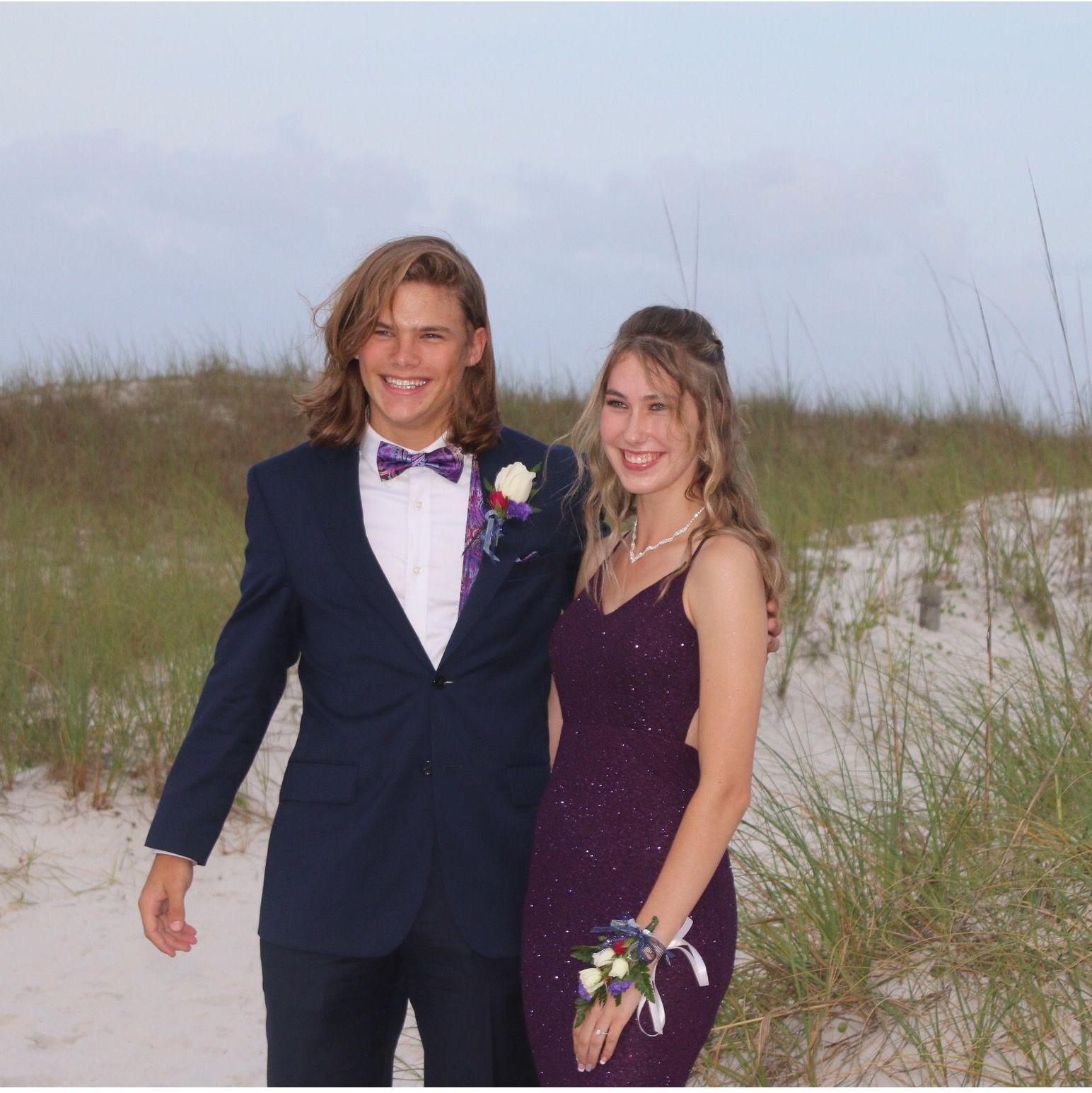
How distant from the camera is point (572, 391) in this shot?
15.6 metres

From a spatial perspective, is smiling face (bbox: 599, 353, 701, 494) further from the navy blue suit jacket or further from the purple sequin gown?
the navy blue suit jacket

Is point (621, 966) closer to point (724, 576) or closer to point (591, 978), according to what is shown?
point (591, 978)

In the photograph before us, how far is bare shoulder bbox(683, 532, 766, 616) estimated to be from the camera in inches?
Answer: 89.4

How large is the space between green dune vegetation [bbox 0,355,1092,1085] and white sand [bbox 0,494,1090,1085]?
0.40ft

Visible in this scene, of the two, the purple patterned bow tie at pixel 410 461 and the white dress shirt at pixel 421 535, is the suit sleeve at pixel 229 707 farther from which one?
the purple patterned bow tie at pixel 410 461

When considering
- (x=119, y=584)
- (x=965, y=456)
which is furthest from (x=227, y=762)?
(x=965, y=456)

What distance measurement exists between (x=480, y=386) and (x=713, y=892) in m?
1.20

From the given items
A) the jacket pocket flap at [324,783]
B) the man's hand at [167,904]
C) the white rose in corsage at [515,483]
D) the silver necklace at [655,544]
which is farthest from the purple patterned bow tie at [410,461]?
the man's hand at [167,904]

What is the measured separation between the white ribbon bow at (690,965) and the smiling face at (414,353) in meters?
1.17

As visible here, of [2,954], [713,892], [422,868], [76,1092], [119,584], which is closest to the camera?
[713,892]

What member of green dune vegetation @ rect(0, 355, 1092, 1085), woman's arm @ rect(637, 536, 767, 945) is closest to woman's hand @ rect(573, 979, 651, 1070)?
woman's arm @ rect(637, 536, 767, 945)

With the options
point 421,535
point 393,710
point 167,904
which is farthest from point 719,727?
point 167,904

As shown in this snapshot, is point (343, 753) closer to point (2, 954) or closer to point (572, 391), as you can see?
point (2, 954)

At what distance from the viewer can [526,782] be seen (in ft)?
8.66
